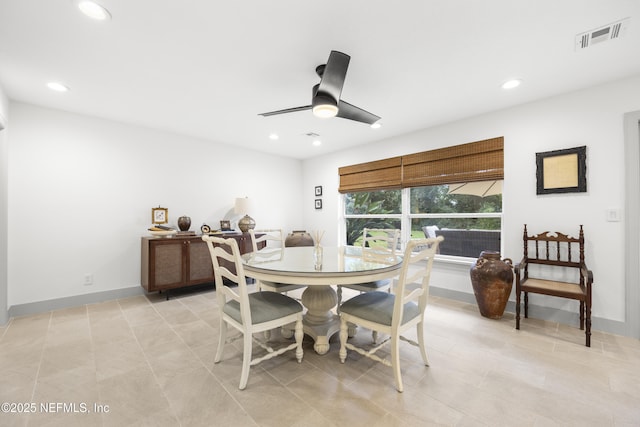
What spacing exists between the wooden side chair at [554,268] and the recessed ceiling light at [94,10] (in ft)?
13.0

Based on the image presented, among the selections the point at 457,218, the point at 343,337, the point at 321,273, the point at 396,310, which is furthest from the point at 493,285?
the point at 321,273

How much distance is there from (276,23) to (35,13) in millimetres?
1531

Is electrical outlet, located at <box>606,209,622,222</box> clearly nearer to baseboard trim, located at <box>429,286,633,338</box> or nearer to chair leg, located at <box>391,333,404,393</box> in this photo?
baseboard trim, located at <box>429,286,633,338</box>

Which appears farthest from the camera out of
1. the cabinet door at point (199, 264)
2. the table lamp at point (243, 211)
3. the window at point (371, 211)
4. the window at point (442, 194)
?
the table lamp at point (243, 211)

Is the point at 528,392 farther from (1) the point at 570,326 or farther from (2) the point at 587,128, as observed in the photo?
(2) the point at 587,128

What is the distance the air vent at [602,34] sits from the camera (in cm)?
182

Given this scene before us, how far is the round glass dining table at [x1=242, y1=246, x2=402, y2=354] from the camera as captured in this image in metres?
1.83

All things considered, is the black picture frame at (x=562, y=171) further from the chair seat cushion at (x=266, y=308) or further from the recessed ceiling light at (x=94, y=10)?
the recessed ceiling light at (x=94, y=10)

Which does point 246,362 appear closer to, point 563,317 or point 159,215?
point 159,215

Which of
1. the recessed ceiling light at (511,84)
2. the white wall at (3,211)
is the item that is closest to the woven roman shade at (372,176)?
the recessed ceiling light at (511,84)

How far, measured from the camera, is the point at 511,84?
2619mm

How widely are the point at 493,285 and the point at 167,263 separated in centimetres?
404

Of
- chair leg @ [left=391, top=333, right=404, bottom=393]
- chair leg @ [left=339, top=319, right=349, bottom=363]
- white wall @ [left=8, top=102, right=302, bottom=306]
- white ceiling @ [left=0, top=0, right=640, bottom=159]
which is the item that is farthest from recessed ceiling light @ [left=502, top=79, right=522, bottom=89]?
white wall @ [left=8, top=102, right=302, bottom=306]

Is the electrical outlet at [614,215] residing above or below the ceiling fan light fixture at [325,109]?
below
